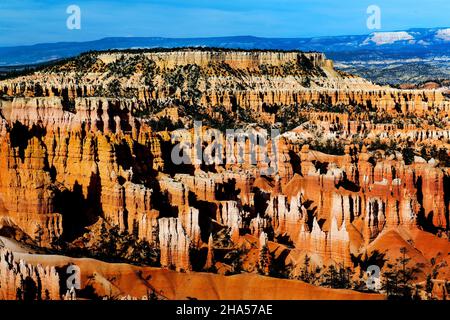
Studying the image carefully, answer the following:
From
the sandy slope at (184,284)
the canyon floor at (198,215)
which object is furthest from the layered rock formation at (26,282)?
the sandy slope at (184,284)

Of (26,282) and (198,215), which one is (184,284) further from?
(198,215)

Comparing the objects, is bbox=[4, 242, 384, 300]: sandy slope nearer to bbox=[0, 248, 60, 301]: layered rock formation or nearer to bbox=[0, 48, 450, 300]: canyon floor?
bbox=[0, 48, 450, 300]: canyon floor

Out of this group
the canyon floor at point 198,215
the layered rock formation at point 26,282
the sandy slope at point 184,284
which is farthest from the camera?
the canyon floor at point 198,215

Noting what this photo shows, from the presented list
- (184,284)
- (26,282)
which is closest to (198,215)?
(184,284)

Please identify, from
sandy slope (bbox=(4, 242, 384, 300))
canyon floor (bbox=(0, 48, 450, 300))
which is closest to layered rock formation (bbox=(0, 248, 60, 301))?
canyon floor (bbox=(0, 48, 450, 300))

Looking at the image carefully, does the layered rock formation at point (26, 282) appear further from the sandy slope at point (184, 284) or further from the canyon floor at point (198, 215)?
the sandy slope at point (184, 284)

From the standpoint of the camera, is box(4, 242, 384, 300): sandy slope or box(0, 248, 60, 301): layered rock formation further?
box(4, 242, 384, 300): sandy slope

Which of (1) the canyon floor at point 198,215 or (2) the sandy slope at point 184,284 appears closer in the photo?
(2) the sandy slope at point 184,284

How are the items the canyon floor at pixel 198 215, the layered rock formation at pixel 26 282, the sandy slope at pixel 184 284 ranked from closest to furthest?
the layered rock formation at pixel 26 282 → the sandy slope at pixel 184 284 → the canyon floor at pixel 198 215

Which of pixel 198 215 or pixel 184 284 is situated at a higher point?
pixel 198 215

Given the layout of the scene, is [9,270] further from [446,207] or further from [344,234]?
[446,207]

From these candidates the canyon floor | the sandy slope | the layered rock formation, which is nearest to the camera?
the layered rock formation

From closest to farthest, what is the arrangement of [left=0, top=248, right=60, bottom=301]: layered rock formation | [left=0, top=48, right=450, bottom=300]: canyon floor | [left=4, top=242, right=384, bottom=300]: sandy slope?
[left=0, top=248, right=60, bottom=301]: layered rock formation → [left=4, top=242, right=384, bottom=300]: sandy slope → [left=0, top=48, right=450, bottom=300]: canyon floor

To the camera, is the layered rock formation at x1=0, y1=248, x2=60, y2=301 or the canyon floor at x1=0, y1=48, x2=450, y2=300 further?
the canyon floor at x1=0, y1=48, x2=450, y2=300
